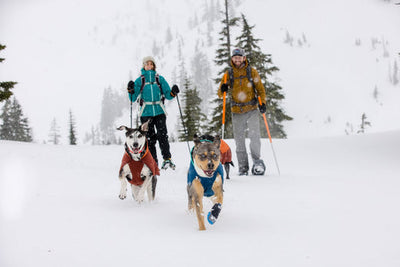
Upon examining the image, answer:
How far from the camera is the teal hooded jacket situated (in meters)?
7.17

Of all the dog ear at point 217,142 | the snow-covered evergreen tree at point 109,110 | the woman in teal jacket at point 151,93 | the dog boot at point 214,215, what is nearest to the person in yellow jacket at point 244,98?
the woman in teal jacket at point 151,93

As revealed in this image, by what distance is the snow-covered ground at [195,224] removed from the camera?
254 centimetres

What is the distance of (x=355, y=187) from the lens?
570cm

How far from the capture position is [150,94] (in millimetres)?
7207

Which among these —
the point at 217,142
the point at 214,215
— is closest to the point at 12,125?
the point at 217,142

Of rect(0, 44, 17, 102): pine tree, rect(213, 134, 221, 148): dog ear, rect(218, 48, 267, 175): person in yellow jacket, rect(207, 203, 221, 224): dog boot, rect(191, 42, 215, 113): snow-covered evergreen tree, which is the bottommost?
rect(207, 203, 221, 224): dog boot

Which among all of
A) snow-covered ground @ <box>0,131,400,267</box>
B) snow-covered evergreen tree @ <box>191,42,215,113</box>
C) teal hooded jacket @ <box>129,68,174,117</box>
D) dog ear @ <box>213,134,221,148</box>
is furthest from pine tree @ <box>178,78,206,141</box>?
snow-covered evergreen tree @ <box>191,42,215,113</box>

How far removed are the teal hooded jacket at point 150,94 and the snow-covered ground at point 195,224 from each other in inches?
73.8

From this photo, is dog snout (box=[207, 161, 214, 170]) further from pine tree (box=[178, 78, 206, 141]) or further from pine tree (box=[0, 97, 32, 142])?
pine tree (box=[0, 97, 32, 142])

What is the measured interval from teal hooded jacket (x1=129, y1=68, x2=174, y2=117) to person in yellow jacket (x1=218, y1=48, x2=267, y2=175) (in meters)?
1.67

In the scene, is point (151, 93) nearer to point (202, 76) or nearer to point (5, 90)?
point (5, 90)

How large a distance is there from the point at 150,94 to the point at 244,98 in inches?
99.0

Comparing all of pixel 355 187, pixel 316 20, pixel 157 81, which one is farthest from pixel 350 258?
pixel 316 20

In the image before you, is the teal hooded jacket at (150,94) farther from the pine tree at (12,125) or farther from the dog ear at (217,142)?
the pine tree at (12,125)
